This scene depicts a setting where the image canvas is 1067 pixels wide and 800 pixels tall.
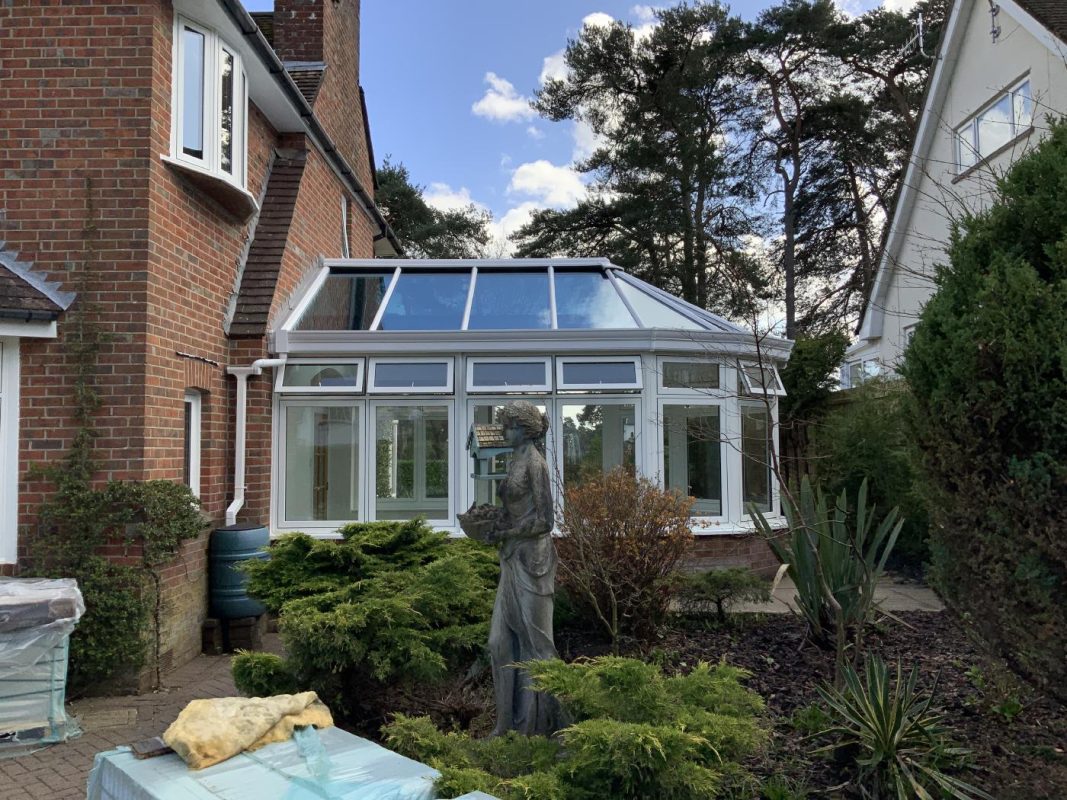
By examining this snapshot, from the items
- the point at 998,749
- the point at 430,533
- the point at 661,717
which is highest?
the point at 430,533

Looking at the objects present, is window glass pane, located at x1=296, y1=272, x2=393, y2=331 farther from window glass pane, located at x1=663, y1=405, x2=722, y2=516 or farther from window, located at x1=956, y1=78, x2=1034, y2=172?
window, located at x1=956, y1=78, x2=1034, y2=172

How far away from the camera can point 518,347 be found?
8906 mm

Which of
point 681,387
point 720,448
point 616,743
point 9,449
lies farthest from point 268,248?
point 616,743

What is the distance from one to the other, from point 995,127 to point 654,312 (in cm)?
688

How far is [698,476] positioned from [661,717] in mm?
6209

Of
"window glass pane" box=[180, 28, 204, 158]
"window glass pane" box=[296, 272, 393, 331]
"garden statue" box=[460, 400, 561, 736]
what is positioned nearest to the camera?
"garden statue" box=[460, 400, 561, 736]

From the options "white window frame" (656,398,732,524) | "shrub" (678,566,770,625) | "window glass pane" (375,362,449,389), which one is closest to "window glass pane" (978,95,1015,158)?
"white window frame" (656,398,732,524)

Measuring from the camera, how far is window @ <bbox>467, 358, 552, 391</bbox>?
894 centimetres

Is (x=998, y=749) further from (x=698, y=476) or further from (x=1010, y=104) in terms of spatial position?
(x=1010, y=104)

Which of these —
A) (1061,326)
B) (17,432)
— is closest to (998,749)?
(1061,326)

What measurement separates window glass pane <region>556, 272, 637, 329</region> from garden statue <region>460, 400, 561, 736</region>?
206 inches

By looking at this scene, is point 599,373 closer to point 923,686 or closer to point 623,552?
point 623,552

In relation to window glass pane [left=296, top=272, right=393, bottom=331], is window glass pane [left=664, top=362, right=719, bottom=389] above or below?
below

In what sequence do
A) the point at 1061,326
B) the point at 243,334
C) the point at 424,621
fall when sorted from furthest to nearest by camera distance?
the point at 243,334, the point at 424,621, the point at 1061,326
